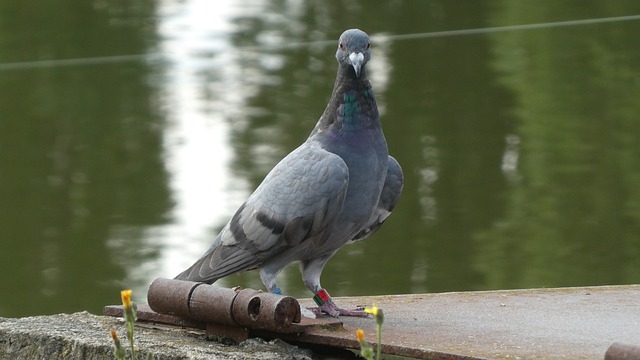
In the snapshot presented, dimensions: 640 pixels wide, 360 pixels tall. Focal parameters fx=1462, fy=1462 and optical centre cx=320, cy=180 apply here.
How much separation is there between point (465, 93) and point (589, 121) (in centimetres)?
157

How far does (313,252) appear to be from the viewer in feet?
14.9

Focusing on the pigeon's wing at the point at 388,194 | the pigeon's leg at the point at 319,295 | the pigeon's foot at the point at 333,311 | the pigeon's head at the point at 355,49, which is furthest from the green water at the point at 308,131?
the pigeon's head at the point at 355,49

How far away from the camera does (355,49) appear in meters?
4.48

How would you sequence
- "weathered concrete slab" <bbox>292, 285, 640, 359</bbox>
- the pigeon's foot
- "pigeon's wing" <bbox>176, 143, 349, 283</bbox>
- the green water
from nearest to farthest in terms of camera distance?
1. "weathered concrete slab" <bbox>292, 285, 640, 359</bbox>
2. "pigeon's wing" <bbox>176, 143, 349, 283</bbox>
3. the pigeon's foot
4. the green water

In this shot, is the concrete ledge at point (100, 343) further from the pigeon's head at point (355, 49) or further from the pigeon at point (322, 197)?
the pigeon's head at point (355, 49)

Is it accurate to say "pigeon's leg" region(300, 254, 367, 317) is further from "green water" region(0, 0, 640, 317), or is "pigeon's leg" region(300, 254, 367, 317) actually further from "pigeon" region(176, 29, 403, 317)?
"green water" region(0, 0, 640, 317)

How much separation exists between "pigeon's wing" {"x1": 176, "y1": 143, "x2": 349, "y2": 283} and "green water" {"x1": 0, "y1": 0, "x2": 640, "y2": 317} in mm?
2988

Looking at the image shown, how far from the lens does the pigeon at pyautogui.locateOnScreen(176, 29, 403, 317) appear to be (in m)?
4.40

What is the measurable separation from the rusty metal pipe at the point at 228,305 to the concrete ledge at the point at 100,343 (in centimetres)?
7

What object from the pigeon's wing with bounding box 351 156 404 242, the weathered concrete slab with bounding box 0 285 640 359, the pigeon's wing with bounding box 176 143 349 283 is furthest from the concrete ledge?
the pigeon's wing with bounding box 351 156 404 242

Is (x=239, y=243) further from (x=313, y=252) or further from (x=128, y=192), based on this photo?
(x=128, y=192)

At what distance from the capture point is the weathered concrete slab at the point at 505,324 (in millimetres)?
3941

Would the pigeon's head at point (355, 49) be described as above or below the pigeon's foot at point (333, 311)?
above

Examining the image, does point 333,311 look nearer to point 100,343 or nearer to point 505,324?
point 505,324
